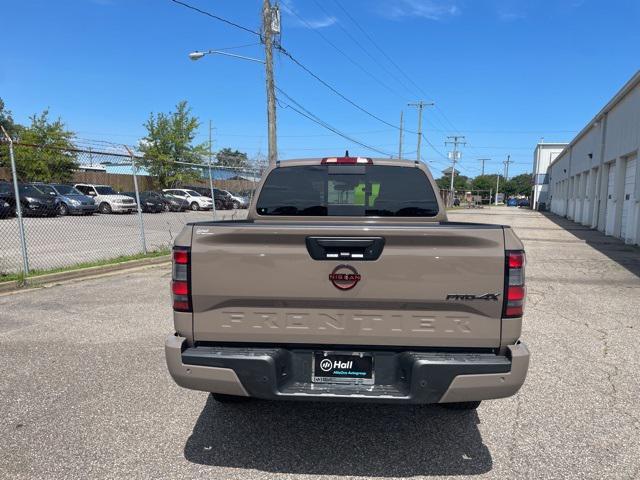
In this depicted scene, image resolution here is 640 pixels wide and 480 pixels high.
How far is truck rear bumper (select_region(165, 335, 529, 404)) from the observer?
105 inches

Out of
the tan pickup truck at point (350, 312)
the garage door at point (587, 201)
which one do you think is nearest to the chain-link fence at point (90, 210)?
the tan pickup truck at point (350, 312)

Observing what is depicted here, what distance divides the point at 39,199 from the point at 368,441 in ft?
75.4

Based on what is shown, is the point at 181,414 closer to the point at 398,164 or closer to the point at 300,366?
the point at 300,366

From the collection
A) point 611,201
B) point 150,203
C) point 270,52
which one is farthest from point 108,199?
point 611,201

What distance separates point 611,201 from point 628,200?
3.05 metres

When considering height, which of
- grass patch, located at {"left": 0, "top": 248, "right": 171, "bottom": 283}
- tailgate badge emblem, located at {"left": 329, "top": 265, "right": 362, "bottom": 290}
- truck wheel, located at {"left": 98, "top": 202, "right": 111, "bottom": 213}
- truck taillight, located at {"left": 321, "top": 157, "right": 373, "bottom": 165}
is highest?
truck taillight, located at {"left": 321, "top": 157, "right": 373, "bottom": 165}

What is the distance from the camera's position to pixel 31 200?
70.5 ft

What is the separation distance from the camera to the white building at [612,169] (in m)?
17.2

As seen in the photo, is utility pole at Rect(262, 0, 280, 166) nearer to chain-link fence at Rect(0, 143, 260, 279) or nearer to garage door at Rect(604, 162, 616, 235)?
chain-link fence at Rect(0, 143, 260, 279)

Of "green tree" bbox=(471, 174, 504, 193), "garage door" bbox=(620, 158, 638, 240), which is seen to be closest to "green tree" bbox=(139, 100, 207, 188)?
"garage door" bbox=(620, 158, 638, 240)

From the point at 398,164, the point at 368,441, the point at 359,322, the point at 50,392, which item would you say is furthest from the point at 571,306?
the point at 50,392

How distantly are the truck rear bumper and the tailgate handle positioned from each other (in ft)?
1.90

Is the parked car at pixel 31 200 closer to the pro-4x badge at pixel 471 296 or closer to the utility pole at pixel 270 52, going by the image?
the utility pole at pixel 270 52

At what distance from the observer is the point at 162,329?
578cm
